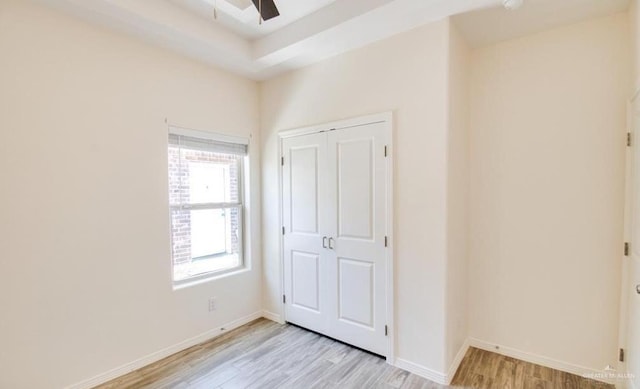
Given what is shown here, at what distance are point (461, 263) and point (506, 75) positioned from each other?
1.72 metres

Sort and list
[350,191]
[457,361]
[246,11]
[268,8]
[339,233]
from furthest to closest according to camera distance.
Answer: [339,233] < [350,191] < [457,361] < [246,11] < [268,8]

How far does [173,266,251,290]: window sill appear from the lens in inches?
112

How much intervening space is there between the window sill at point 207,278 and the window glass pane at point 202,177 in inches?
30.4

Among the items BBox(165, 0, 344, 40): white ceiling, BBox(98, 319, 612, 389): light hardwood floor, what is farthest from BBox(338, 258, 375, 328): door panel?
BBox(165, 0, 344, 40): white ceiling

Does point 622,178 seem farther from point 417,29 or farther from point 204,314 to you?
point 204,314

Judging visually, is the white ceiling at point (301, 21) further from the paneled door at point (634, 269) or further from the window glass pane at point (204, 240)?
the window glass pane at point (204, 240)

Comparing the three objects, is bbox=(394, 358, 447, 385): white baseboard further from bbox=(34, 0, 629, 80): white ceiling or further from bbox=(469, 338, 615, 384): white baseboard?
bbox=(34, 0, 629, 80): white ceiling

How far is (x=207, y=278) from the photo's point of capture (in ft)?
10.1

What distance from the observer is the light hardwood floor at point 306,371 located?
7.54 feet

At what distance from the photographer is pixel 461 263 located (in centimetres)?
265

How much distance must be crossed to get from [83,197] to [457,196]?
297 centimetres

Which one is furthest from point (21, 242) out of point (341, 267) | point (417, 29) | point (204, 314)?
point (417, 29)

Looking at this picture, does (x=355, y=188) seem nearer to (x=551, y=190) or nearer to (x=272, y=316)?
(x=551, y=190)

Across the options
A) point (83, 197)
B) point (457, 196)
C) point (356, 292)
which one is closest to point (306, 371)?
point (356, 292)
